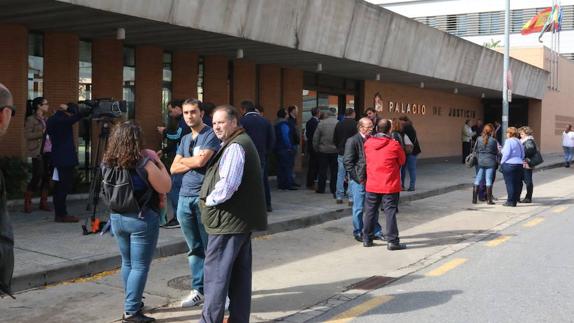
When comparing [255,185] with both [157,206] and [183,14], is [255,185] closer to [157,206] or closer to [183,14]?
[157,206]

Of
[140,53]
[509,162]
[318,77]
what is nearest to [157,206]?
[140,53]

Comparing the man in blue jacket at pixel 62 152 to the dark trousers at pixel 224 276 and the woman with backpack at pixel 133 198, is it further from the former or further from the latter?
the dark trousers at pixel 224 276

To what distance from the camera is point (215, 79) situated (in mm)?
15055

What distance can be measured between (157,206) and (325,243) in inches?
169

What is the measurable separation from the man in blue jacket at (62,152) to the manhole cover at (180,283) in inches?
120

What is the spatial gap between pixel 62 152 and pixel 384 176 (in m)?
4.60

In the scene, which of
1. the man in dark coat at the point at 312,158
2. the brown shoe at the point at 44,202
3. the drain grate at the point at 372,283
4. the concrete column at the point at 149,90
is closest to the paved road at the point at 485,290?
the drain grate at the point at 372,283

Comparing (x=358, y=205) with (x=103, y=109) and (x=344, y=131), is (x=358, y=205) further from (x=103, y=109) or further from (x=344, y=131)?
(x=103, y=109)

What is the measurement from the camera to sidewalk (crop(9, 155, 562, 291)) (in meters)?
6.31

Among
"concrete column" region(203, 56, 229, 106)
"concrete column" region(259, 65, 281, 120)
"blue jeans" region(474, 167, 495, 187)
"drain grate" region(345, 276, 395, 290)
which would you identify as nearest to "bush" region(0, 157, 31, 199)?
"concrete column" region(203, 56, 229, 106)

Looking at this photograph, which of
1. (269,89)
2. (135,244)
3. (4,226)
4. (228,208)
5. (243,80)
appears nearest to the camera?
(4,226)

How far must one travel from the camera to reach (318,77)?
1920 cm

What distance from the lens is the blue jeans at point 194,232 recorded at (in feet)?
17.8

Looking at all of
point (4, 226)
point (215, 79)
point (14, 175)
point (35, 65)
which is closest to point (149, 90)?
point (215, 79)
